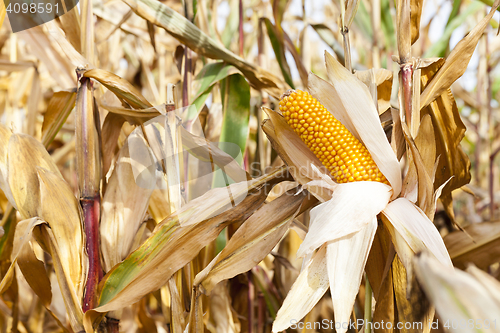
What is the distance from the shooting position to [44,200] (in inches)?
26.5

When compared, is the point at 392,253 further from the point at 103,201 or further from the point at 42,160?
the point at 42,160

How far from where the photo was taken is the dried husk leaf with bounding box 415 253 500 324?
0.89ft

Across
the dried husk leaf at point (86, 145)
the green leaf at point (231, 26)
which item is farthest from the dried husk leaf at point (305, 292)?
the green leaf at point (231, 26)

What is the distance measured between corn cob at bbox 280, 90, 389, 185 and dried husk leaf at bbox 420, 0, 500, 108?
167mm

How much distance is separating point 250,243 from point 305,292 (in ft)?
0.51

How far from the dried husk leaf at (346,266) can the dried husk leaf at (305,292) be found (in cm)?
4

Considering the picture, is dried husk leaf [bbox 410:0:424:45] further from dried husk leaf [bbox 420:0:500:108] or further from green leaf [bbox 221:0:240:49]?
green leaf [bbox 221:0:240:49]

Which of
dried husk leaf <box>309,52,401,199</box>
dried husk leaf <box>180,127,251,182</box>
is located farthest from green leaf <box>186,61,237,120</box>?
dried husk leaf <box>309,52,401,199</box>

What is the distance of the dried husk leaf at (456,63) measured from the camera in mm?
595

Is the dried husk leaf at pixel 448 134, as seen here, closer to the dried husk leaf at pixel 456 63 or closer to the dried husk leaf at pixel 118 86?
the dried husk leaf at pixel 456 63

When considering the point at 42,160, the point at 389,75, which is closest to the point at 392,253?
the point at 389,75

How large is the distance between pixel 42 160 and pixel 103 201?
0.54 ft

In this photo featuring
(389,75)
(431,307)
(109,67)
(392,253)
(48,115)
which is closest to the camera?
(431,307)

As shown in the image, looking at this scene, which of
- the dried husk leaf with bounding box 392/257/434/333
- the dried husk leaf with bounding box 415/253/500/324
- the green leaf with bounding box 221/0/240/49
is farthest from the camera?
the green leaf with bounding box 221/0/240/49
